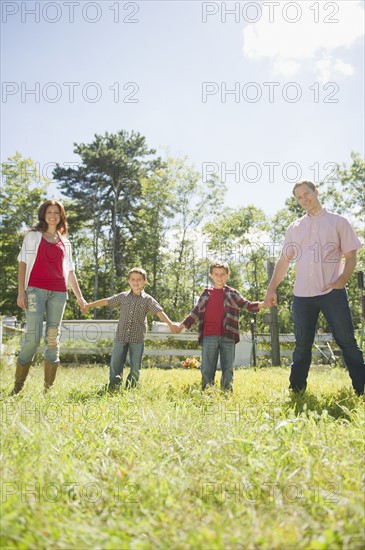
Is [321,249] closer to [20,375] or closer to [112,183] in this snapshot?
[20,375]

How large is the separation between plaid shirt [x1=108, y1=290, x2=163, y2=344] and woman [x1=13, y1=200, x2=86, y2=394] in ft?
2.87

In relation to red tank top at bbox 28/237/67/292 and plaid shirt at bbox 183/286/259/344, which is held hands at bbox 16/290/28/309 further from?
plaid shirt at bbox 183/286/259/344

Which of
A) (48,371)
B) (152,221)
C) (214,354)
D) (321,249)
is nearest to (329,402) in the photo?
(321,249)

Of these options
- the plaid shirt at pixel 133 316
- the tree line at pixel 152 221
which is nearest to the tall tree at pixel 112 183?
the tree line at pixel 152 221

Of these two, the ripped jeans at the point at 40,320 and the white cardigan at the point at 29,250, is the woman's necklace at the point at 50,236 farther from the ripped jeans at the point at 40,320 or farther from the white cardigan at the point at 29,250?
the ripped jeans at the point at 40,320

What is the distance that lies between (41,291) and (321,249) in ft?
8.78

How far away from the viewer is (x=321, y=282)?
4.01 m

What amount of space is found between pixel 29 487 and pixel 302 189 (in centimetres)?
335

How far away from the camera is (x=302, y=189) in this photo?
411 cm

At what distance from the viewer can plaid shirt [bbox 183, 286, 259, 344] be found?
16.2ft

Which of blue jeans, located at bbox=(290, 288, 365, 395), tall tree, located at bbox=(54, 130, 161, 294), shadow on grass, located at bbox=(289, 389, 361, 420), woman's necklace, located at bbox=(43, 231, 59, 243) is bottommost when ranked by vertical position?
shadow on grass, located at bbox=(289, 389, 361, 420)

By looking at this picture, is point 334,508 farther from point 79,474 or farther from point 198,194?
point 198,194

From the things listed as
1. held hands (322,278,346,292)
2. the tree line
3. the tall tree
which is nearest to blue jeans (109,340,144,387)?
held hands (322,278,346,292)

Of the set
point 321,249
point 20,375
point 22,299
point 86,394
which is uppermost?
point 321,249
